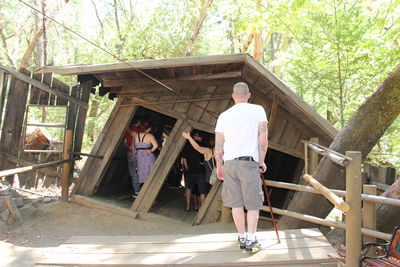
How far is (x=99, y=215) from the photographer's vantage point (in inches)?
272

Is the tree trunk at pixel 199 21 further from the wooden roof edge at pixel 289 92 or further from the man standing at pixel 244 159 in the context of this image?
the man standing at pixel 244 159

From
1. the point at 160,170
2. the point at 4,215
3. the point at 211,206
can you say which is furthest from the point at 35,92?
the point at 211,206

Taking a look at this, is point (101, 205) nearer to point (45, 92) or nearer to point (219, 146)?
point (45, 92)

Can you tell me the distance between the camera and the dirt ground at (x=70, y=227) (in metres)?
5.28

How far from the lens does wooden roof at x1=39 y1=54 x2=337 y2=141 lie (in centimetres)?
575

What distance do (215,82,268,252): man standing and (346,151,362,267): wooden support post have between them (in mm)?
856

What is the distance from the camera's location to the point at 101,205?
23.5 feet

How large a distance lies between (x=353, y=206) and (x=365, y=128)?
2.34 m

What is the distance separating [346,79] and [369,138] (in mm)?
4787

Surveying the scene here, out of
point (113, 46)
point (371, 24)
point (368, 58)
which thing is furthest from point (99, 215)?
point (113, 46)

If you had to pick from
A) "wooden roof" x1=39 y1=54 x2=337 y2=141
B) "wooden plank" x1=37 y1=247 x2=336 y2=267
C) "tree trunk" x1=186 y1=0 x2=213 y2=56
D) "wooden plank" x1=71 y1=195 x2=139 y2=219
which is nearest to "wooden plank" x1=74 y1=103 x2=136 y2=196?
"wooden plank" x1=71 y1=195 x2=139 y2=219

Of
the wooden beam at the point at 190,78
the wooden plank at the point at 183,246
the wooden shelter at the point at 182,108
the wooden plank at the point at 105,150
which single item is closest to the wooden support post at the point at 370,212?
the wooden plank at the point at 183,246

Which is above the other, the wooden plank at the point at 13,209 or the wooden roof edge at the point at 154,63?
the wooden roof edge at the point at 154,63

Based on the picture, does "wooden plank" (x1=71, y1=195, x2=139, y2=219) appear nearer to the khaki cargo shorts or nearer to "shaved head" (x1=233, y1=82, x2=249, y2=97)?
the khaki cargo shorts
